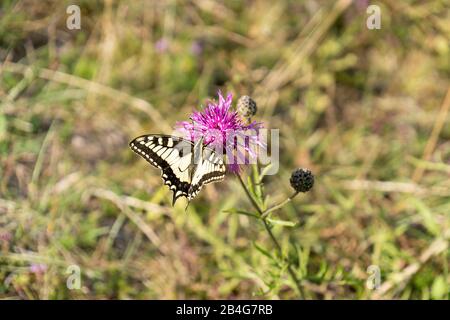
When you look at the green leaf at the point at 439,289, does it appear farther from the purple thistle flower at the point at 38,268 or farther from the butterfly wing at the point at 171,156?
the purple thistle flower at the point at 38,268

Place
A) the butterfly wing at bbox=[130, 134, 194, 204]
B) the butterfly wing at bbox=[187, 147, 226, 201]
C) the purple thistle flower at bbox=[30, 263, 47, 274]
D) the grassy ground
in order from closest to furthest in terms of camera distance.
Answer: the butterfly wing at bbox=[187, 147, 226, 201] < the butterfly wing at bbox=[130, 134, 194, 204] < the purple thistle flower at bbox=[30, 263, 47, 274] < the grassy ground

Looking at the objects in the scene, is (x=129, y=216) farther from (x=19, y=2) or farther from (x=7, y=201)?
(x=19, y=2)

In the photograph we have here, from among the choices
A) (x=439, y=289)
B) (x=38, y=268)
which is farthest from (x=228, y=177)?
(x=439, y=289)

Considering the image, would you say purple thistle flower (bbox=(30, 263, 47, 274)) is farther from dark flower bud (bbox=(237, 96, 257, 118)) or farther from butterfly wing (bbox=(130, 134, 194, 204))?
dark flower bud (bbox=(237, 96, 257, 118))

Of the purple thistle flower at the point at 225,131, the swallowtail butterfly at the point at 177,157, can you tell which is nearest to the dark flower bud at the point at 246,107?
the purple thistle flower at the point at 225,131

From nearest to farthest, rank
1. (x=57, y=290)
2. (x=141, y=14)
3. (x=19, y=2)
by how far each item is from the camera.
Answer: (x=57, y=290), (x=19, y=2), (x=141, y=14)

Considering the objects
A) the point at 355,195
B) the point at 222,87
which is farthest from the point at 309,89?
the point at 355,195

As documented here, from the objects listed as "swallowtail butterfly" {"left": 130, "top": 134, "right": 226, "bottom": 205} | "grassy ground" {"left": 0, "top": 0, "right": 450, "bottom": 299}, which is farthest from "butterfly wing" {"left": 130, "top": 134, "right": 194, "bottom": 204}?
"grassy ground" {"left": 0, "top": 0, "right": 450, "bottom": 299}
